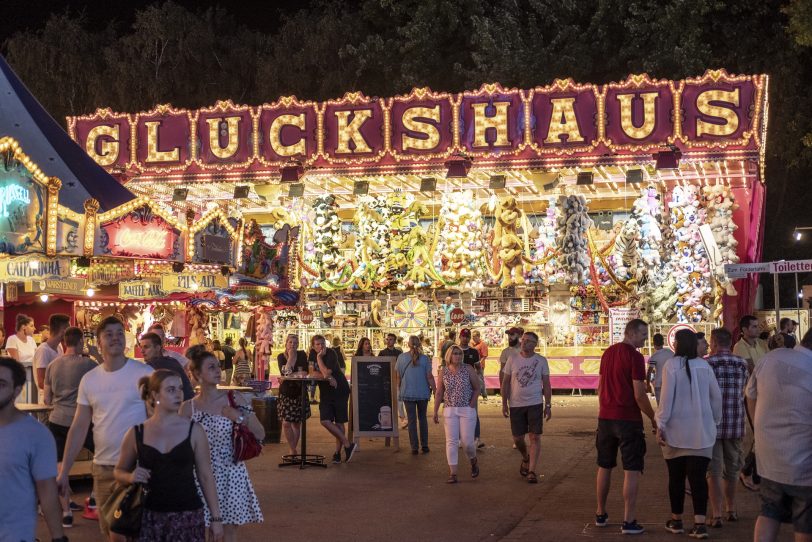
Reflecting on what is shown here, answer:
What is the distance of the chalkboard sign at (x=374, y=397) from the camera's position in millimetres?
15945

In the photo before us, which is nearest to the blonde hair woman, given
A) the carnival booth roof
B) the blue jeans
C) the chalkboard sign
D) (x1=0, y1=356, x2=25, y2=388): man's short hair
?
the blue jeans

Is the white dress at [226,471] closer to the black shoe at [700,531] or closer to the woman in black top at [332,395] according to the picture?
the black shoe at [700,531]

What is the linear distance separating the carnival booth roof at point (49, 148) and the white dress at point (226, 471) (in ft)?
28.4

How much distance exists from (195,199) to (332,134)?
5413 mm

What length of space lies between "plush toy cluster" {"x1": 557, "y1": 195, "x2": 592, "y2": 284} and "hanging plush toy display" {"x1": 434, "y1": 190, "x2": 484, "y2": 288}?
1.84 m

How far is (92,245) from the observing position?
1416cm

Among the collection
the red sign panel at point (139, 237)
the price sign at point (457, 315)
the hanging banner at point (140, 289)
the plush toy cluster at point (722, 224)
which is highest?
the plush toy cluster at point (722, 224)

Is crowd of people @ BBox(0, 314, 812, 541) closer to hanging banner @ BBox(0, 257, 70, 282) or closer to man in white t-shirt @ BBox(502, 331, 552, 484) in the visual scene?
man in white t-shirt @ BBox(502, 331, 552, 484)

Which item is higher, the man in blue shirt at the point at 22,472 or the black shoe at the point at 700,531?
the man in blue shirt at the point at 22,472

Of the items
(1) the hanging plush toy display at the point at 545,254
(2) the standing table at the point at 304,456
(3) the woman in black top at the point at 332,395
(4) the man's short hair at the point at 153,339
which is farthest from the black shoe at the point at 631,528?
(1) the hanging plush toy display at the point at 545,254

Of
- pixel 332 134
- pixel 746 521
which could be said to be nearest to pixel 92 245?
pixel 746 521

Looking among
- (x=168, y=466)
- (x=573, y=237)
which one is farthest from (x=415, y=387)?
(x=168, y=466)

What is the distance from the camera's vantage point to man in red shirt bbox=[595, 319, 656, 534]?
9523 millimetres

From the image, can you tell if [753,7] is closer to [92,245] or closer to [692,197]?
[692,197]
